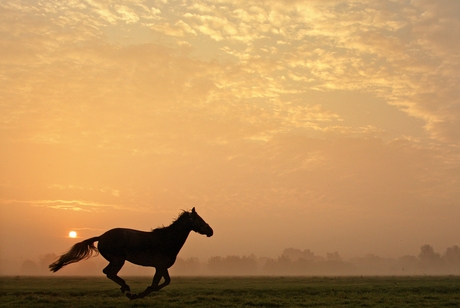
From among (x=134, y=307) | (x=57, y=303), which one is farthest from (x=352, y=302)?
(x=57, y=303)

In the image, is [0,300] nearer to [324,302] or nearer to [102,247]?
[102,247]

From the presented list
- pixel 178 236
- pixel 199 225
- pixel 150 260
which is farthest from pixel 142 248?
pixel 199 225

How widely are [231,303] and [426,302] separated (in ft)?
35.5

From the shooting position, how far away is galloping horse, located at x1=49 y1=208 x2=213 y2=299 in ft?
43.1

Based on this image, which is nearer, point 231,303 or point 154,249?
point 154,249

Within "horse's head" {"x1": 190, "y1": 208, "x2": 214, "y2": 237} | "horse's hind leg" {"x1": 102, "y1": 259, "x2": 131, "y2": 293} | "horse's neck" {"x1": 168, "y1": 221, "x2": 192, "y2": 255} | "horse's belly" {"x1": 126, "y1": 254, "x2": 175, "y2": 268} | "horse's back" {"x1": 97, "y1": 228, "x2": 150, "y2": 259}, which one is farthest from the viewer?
"horse's head" {"x1": 190, "y1": 208, "x2": 214, "y2": 237}

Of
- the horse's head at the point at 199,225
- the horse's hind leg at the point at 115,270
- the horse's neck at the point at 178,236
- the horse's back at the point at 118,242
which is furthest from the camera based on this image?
the horse's head at the point at 199,225

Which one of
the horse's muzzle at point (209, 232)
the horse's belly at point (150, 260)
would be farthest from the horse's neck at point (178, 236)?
the horse's muzzle at point (209, 232)

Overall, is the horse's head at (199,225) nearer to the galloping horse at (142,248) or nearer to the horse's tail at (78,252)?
the galloping horse at (142,248)

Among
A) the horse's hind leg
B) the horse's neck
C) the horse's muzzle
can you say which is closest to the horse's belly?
the horse's hind leg

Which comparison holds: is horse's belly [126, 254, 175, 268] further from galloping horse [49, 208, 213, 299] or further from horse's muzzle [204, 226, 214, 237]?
horse's muzzle [204, 226, 214, 237]

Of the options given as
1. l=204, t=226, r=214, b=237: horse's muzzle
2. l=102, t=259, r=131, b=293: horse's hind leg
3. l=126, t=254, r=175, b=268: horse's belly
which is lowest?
l=102, t=259, r=131, b=293: horse's hind leg

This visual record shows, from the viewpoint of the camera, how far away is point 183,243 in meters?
14.1

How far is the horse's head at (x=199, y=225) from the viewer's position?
14203 millimetres
